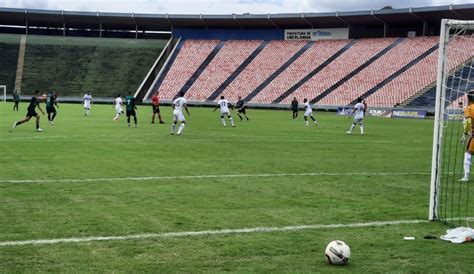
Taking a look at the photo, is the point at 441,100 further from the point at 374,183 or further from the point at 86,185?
the point at 86,185

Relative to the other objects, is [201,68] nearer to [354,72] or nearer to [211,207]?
[354,72]

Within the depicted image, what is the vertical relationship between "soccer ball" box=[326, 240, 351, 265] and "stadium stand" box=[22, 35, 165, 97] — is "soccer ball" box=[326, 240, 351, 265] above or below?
below

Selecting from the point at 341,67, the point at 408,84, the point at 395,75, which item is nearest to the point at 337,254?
the point at 408,84

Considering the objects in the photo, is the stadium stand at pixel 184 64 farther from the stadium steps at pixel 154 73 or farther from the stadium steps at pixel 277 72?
the stadium steps at pixel 277 72

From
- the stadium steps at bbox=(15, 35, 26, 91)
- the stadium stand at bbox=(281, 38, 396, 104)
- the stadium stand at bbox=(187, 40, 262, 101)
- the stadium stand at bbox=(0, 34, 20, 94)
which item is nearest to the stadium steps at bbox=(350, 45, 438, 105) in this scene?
the stadium stand at bbox=(281, 38, 396, 104)

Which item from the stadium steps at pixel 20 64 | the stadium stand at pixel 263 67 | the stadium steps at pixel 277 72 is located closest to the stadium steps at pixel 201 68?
the stadium stand at pixel 263 67

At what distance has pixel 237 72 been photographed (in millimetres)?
74750

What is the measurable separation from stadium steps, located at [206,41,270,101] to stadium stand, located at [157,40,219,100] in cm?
497

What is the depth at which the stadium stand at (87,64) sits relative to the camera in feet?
252

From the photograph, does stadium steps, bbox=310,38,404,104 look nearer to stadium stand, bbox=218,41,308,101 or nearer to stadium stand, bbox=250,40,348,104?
stadium stand, bbox=250,40,348,104

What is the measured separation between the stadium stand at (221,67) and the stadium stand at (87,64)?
29.0 ft

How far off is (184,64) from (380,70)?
1025 inches

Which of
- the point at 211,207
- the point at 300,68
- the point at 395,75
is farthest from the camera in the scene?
the point at 300,68

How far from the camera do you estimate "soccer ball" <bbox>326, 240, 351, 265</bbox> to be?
6.56m
